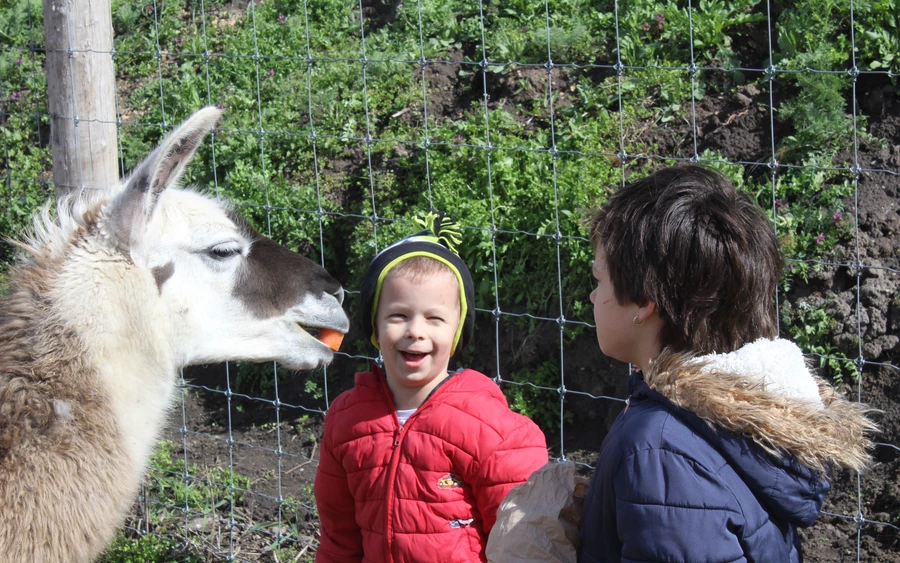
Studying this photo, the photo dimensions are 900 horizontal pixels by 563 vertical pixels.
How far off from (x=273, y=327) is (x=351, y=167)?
2492 mm

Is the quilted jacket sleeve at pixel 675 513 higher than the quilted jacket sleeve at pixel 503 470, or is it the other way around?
the quilted jacket sleeve at pixel 675 513

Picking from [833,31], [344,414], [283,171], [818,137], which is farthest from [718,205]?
[283,171]

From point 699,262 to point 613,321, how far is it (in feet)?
0.74

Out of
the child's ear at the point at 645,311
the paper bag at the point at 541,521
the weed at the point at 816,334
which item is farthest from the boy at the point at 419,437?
the weed at the point at 816,334

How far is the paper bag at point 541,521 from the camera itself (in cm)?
165

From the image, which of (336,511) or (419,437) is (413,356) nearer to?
(419,437)

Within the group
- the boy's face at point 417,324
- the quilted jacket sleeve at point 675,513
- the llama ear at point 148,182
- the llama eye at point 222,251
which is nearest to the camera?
the quilted jacket sleeve at point 675,513

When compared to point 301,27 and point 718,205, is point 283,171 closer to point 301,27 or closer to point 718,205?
point 301,27

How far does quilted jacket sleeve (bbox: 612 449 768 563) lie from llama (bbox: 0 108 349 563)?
5.50ft

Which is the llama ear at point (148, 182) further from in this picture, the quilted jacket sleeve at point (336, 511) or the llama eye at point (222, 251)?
the quilted jacket sleeve at point (336, 511)

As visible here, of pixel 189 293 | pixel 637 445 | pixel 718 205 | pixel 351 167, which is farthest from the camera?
pixel 351 167

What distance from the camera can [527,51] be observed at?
5336mm

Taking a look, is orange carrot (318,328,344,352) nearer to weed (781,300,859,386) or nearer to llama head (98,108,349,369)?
llama head (98,108,349,369)

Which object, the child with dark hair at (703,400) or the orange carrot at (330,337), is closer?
the child with dark hair at (703,400)
